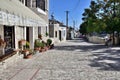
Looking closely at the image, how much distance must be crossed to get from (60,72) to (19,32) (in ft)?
31.4

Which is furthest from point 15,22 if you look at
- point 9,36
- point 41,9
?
point 41,9

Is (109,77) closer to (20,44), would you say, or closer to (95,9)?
(20,44)

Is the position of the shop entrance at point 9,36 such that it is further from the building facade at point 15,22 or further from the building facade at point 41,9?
the building facade at point 41,9

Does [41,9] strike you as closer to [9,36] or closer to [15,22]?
[9,36]

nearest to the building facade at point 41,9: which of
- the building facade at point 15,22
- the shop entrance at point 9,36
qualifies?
the building facade at point 15,22

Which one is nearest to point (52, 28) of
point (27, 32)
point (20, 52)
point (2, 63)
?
point (27, 32)

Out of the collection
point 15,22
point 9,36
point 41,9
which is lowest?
point 9,36

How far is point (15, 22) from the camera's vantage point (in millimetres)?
11234

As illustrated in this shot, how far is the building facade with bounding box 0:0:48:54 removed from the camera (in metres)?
10.3

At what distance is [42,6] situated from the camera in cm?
3416

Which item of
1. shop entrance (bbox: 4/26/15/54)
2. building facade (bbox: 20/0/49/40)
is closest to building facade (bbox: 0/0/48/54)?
shop entrance (bbox: 4/26/15/54)

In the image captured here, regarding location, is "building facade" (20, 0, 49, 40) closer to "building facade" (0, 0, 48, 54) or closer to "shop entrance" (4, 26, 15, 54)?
"building facade" (0, 0, 48, 54)

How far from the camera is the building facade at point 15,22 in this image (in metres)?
10.3

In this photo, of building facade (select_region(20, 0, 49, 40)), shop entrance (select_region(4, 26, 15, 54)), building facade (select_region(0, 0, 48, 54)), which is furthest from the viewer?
building facade (select_region(20, 0, 49, 40))
